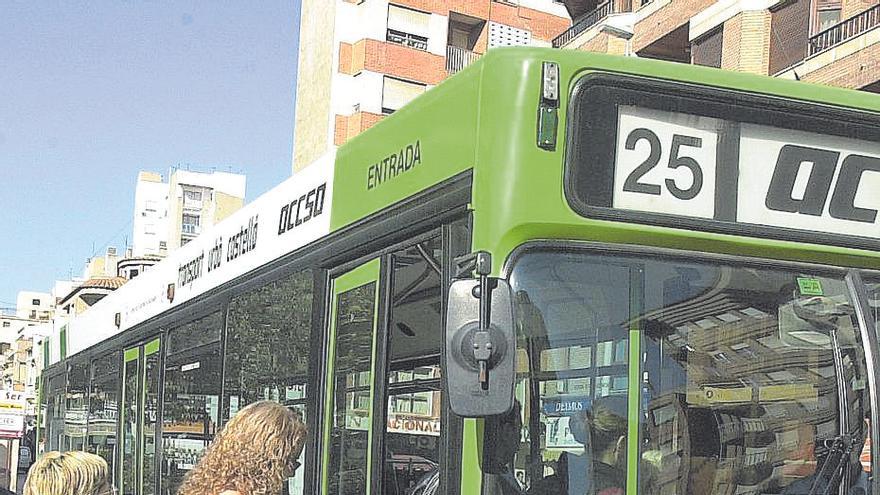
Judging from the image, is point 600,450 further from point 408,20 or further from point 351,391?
point 408,20

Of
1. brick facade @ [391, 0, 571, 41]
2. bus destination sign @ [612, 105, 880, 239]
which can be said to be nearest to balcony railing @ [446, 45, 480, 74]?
brick facade @ [391, 0, 571, 41]

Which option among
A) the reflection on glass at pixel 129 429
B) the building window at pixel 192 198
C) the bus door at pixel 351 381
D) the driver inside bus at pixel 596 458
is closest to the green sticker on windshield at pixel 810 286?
the driver inside bus at pixel 596 458

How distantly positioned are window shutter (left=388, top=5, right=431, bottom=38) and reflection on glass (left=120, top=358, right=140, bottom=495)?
29847 mm

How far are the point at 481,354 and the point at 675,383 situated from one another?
30.7 inches

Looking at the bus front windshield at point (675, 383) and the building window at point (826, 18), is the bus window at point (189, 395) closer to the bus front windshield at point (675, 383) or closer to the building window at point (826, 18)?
the bus front windshield at point (675, 383)

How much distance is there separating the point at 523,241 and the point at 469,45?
38.1 meters

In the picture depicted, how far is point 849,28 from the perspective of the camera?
64.1ft

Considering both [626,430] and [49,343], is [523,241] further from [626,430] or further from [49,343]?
[49,343]

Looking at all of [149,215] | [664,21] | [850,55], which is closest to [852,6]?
[850,55]

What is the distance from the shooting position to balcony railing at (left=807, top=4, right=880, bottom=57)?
1922 cm

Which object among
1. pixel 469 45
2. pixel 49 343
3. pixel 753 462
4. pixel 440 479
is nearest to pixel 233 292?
pixel 440 479

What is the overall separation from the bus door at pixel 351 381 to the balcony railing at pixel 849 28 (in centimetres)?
1584

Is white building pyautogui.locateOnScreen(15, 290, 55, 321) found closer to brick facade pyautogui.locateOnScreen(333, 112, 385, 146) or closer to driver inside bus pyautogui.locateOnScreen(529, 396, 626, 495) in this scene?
brick facade pyautogui.locateOnScreen(333, 112, 385, 146)

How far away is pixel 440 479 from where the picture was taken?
3906 mm
